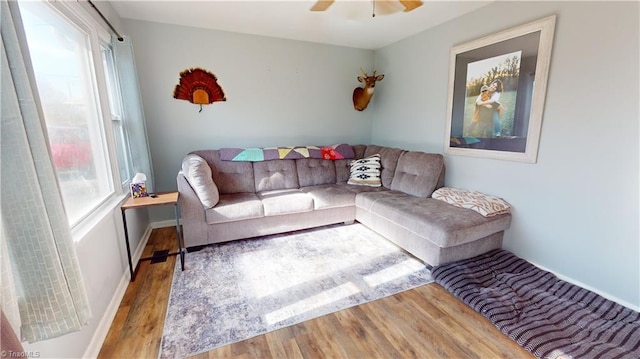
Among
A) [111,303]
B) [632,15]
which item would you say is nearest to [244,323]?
[111,303]

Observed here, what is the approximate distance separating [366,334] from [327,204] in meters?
1.59

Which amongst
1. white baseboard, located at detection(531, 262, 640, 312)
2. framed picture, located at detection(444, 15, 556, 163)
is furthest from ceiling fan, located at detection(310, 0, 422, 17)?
white baseboard, located at detection(531, 262, 640, 312)

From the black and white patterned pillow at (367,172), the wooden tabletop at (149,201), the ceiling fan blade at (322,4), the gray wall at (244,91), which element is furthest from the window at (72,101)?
the black and white patterned pillow at (367,172)

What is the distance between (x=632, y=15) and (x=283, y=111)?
10.5ft

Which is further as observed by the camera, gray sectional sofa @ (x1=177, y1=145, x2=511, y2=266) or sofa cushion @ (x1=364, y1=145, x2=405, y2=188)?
sofa cushion @ (x1=364, y1=145, x2=405, y2=188)

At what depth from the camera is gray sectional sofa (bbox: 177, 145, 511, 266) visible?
232 centimetres

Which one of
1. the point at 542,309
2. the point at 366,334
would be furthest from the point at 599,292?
the point at 366,334

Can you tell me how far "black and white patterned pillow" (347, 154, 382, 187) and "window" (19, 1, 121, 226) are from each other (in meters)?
2.58

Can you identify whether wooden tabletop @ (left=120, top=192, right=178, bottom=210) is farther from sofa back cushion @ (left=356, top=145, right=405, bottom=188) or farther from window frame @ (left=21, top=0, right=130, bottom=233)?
sofa back cushion @ (left=356, top=145, right=405, bottom=188)

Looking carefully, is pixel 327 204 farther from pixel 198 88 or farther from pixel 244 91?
pixel 198 88

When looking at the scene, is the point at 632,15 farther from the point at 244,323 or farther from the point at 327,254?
the point at 244,323

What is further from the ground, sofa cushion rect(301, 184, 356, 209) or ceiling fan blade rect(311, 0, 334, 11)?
ceiling fan blade rect(311, 0, 334, 11)

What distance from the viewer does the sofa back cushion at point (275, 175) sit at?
10.7 feet

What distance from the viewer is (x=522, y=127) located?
2.34 meters
